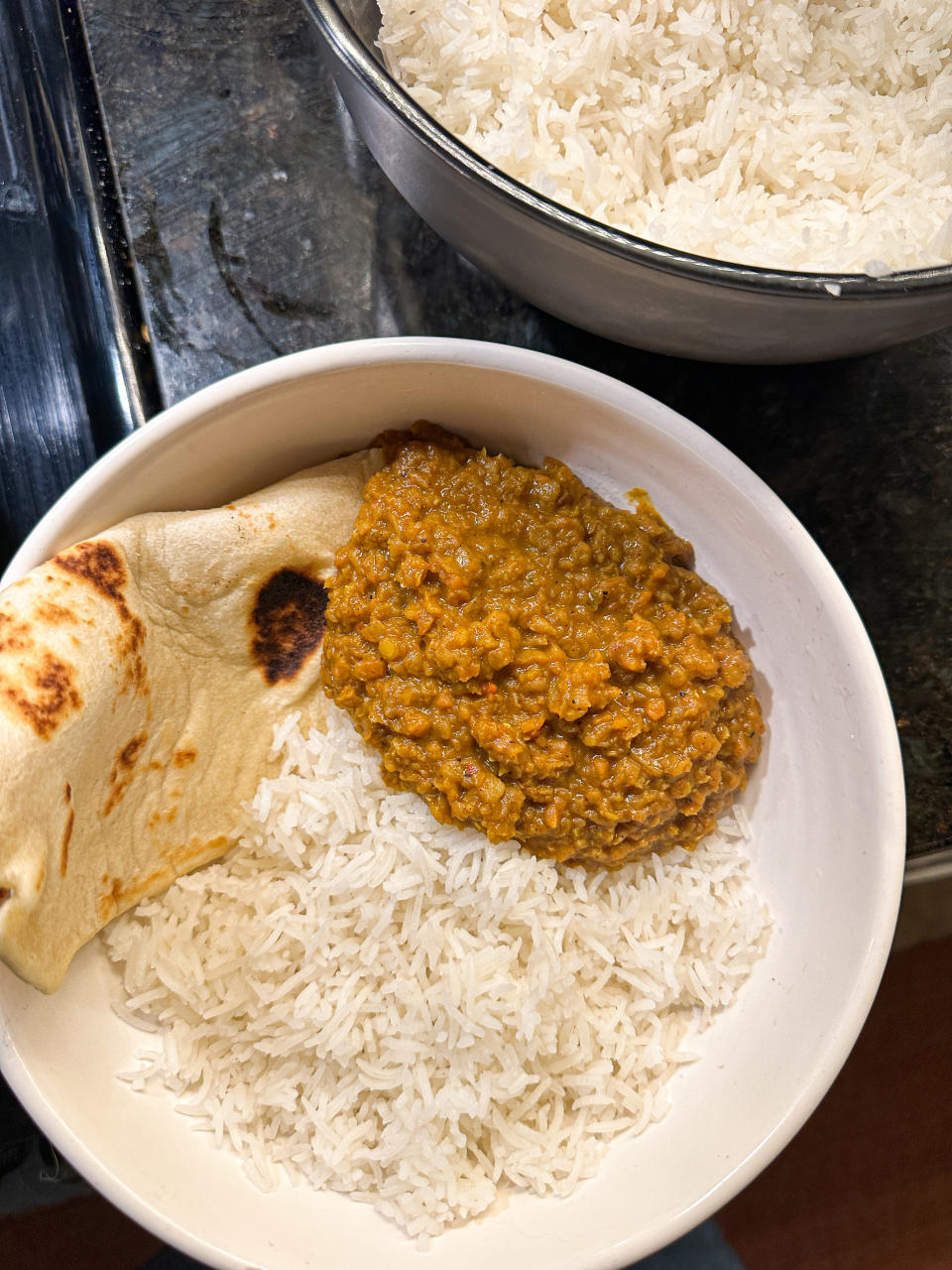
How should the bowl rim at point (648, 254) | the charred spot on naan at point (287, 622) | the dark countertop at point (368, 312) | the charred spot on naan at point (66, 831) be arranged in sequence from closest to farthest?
the bowl rim at point (648, 254) → the charred spot on naan at point (66, 831) → the charred spot on naan at point (287, 622) → the dark countertop at point (368, 312)

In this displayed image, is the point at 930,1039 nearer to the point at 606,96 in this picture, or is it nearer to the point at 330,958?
the point at 330,958

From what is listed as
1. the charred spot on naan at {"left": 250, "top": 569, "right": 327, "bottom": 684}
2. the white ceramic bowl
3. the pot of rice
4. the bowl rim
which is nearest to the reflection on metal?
the white ceramic bowl

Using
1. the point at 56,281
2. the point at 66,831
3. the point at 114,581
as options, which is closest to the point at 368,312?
the point at 56,281

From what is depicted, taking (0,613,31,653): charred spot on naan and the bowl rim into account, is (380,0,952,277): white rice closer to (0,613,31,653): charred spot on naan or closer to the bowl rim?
the bowl rim

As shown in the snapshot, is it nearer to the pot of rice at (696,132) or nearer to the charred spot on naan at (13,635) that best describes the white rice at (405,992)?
the charred spot on naan at (13,635)

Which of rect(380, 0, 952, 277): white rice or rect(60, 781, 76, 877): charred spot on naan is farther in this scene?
rect(380, 0, 952, 277): white rice

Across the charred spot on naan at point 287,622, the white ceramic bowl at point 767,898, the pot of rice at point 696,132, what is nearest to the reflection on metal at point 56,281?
the white ceramic bowl at point 767,898

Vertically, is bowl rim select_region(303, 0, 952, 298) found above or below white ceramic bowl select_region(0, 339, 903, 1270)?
above
